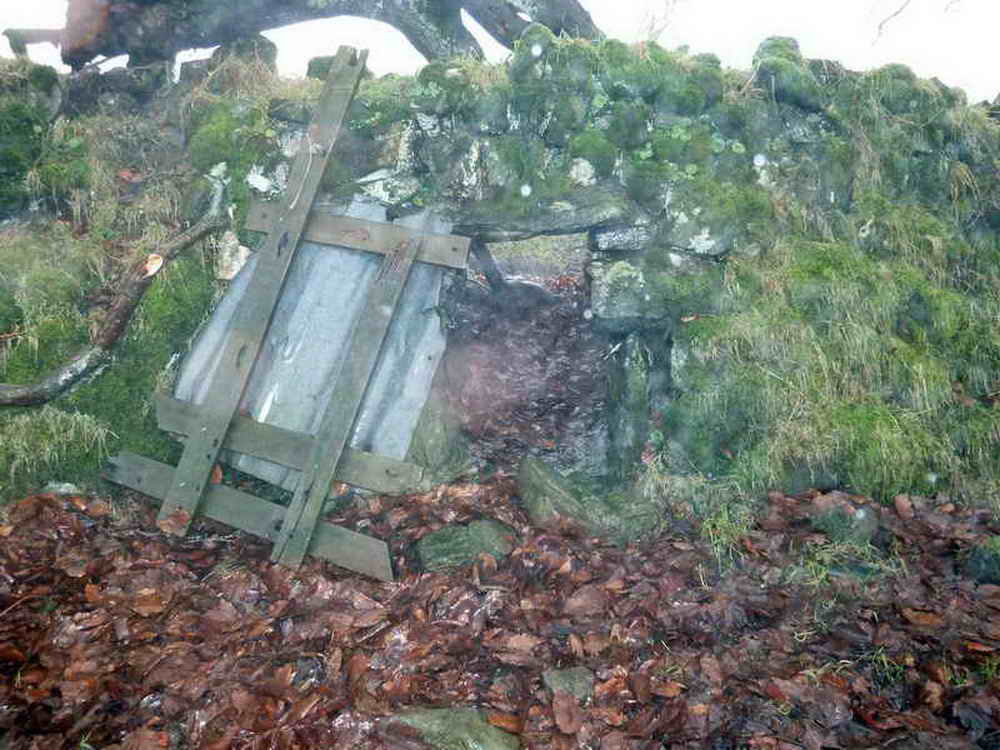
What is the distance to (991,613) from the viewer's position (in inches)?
140

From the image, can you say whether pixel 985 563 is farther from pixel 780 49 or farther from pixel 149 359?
pixel 149 359

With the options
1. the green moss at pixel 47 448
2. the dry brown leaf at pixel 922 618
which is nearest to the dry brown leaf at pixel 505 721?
the dry brown leaf at pixel 922 618

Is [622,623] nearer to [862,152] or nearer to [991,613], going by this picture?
[991,613]

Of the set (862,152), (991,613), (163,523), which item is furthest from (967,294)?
(163,523)

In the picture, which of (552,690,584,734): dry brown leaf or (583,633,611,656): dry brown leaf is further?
(583,633,611,656): dry brown leaf

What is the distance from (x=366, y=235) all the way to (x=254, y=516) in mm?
2081

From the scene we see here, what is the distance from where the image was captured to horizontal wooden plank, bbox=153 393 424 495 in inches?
181

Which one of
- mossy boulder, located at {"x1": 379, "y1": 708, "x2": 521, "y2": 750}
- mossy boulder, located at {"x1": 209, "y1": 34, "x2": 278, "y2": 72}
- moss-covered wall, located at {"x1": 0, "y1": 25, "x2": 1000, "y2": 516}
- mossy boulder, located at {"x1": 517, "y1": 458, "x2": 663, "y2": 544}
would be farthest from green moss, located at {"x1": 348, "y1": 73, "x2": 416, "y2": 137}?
mossy boulder, located at {"x1": 379, "y1": 708, "x2": 521, "y2": 750}

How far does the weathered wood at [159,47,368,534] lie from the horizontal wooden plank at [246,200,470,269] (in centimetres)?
10

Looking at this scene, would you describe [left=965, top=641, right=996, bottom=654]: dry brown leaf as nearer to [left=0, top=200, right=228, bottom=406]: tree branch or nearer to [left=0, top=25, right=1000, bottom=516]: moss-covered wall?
[left=0, top=25, right=1000, bottom=516]: moss-covered wall

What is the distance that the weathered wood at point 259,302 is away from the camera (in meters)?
4.61

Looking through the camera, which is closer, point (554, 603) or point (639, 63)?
point (554, 603)

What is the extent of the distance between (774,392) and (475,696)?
9.39 ft

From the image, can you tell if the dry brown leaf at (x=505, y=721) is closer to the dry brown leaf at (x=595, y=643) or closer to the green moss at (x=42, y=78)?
→ the dry brown leaf at (x=595, y=643)
